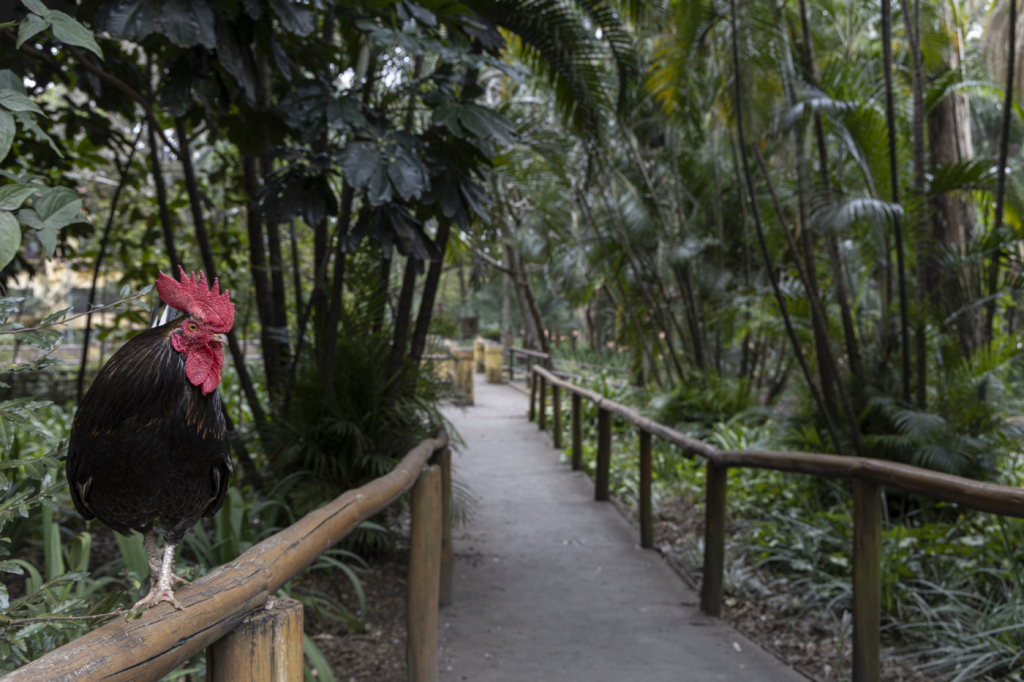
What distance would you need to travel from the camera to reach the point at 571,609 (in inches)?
146

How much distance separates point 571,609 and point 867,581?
1557 mm

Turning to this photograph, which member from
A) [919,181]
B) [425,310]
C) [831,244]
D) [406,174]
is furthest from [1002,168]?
[406,174]

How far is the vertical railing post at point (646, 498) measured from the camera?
468 centimetres

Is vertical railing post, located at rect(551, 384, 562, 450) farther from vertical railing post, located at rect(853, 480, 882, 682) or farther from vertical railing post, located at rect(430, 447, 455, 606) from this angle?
vertical railing post, located at rect(853, 480, 882, 682)

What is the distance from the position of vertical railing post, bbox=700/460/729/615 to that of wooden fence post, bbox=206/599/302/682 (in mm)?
2650

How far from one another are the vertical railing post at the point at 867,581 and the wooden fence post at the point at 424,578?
60.9 inches

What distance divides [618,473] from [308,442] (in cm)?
372

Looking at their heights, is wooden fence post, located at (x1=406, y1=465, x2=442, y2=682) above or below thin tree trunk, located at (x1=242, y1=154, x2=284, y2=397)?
below

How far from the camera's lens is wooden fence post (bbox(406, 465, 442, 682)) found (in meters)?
2.68

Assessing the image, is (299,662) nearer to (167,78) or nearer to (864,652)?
(864,652)

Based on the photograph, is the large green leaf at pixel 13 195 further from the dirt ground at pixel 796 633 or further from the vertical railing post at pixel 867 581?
the dirt ground at pixel 796 633

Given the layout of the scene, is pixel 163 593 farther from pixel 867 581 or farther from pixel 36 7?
pixel 867 581

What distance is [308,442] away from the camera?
12.7 feet

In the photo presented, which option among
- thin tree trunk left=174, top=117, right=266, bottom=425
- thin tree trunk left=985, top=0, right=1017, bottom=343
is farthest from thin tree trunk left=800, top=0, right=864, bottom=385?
thin tree trunk left=174, top=117, right=266, bottom=425
